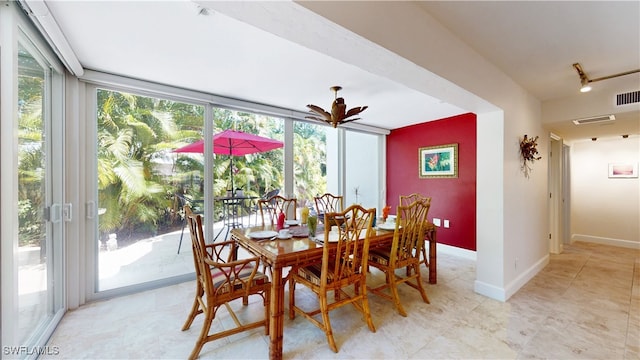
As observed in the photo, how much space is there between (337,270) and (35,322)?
2241 millimetres

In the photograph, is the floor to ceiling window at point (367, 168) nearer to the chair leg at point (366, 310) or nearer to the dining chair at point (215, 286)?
the chair leg at point (366, 310)

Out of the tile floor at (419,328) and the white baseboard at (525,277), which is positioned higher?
the white baseboard at (525,277)

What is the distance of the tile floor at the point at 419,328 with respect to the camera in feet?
5.81

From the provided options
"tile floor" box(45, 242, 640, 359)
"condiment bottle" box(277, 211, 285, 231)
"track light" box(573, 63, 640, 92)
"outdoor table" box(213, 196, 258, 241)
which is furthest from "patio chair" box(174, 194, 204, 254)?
"track light" box(573, 63, 640, 92)

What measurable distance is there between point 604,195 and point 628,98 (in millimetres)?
2963

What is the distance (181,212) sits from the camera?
3.03m

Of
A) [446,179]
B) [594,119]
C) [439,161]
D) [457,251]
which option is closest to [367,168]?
[439,161]

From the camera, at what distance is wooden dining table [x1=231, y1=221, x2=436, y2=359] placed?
1671mm

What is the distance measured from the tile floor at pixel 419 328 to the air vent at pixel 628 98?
6.75 feet

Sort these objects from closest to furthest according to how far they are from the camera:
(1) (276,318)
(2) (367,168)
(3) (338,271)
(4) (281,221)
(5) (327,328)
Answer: (1) (276,318), (5) (327,328), (3) (338,271), (4) (281,221), (2) (367,168)

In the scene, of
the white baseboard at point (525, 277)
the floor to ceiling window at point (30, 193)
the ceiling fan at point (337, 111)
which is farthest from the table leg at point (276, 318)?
the white baseboard at point (525, 277)

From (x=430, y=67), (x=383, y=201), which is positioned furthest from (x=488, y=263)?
(x=383, y=201)

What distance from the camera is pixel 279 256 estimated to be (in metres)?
1.72

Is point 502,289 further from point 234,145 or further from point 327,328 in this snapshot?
point 234,145
